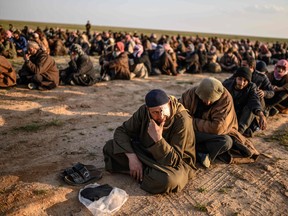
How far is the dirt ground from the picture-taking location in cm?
321

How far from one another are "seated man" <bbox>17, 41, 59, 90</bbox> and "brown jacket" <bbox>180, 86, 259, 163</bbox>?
15.6 ft

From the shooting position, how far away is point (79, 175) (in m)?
3.63

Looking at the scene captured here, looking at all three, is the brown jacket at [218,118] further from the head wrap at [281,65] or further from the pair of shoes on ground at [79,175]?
the head wrap at [281,65]

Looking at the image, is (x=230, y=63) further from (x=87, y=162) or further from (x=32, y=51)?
(x=87, y=162)

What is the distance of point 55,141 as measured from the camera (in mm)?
4820

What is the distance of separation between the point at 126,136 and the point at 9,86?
537cm

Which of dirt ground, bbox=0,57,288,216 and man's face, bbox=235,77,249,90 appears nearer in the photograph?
dirt ground, bbox=0,57,288,216

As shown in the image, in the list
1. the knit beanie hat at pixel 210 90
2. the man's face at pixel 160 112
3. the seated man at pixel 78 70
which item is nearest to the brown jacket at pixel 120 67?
the seated man at pixel 78 70

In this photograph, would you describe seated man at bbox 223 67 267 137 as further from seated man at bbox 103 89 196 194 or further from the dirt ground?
seated man at bbox 103 89 196 194

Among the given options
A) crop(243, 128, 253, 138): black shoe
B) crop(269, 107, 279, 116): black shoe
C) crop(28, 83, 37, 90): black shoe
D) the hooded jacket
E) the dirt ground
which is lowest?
the dirt ground

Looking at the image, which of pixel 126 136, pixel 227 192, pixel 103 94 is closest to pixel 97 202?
pixel 126 136

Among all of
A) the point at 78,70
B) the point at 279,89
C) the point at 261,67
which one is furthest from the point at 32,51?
the point at 279,89

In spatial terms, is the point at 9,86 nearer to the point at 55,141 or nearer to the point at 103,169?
the point at 55,141

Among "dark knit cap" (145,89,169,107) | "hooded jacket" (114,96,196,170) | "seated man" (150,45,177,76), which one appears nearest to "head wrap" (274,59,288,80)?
"hooded jacket" (114,96,196,170)
